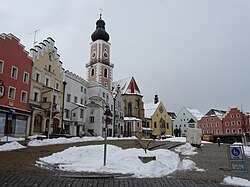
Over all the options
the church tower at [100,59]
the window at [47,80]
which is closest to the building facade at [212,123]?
the church tower at [100,59]

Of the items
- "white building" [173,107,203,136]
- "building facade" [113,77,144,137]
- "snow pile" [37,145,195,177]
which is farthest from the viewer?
"white building" [173,107,203,136]

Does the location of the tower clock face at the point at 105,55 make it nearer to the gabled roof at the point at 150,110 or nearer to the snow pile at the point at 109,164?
the gabled roof at the point at 150,110

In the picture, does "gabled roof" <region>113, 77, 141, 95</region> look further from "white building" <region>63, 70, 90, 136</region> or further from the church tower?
"white building" <region>63, 70, 90, 136</region>

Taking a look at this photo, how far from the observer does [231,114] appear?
76938mm

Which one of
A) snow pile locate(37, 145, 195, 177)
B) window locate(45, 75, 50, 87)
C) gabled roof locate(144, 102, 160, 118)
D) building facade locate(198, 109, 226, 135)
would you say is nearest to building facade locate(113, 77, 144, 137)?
gabled roof locate(144, 102, 160, 118)

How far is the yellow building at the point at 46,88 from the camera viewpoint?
36625mm

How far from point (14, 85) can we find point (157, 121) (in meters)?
66.2

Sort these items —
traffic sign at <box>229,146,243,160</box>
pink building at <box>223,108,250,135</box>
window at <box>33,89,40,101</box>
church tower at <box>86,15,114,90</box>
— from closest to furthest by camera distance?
traffic sign at <box>229,146,243,160</box> → window at <box>33,89,40,101</box> → church tower at <box>86,15,114,90</box> → pink building at <box>223,108,250,135</box>

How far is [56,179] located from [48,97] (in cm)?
3261

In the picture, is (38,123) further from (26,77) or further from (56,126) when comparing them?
(26,77)

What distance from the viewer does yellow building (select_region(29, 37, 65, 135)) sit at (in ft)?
120

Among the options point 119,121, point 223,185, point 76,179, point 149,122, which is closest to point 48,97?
point 119,121

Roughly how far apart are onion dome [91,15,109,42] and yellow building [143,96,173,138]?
3234cm

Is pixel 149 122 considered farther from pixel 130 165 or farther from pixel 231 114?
pixel 130 165
